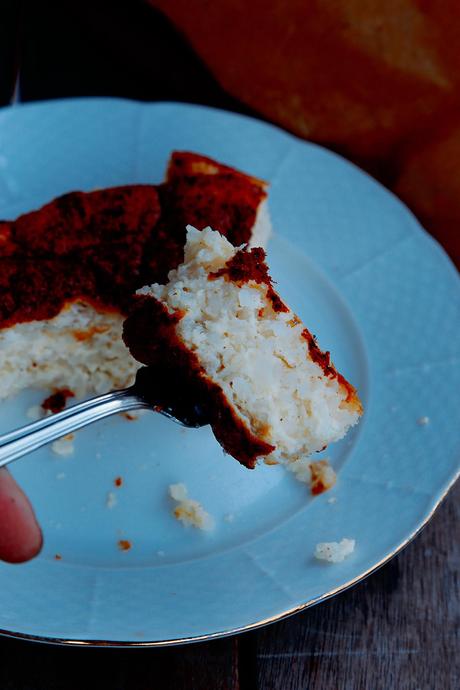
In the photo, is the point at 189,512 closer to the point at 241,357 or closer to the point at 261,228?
the point at 241,357

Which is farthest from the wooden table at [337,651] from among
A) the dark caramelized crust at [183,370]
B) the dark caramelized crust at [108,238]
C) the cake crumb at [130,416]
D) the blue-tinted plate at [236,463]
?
the dark caramelized crust at [108,238]

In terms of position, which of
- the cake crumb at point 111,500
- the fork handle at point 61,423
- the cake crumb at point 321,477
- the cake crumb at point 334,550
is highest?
the fork handle at point 61,423

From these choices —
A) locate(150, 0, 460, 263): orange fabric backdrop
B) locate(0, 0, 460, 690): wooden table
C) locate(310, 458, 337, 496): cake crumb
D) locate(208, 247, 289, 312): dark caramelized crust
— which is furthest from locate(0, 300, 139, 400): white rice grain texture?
locate(150, 0, 460, 263): orange fabric backdrop

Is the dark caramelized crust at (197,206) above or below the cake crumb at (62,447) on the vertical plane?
above

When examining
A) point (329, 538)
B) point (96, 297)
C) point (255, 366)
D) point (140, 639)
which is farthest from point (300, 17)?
point (140, 639)

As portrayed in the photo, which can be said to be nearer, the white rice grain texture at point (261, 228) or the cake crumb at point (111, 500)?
the cake crumb at point (111, 500)

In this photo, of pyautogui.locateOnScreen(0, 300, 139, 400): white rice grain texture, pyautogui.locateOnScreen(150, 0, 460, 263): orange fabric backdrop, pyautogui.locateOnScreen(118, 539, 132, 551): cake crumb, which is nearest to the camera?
pyautogui.locateOnScreen(118, 539, 132, 551): cake crumb

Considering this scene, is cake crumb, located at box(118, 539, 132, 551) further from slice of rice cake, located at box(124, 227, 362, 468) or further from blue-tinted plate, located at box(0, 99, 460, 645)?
slice of rice cake, located at box(124, 227, 362, 468)

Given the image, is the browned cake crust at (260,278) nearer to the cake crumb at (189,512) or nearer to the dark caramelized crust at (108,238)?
the dark caramelized crust at (108,238)
